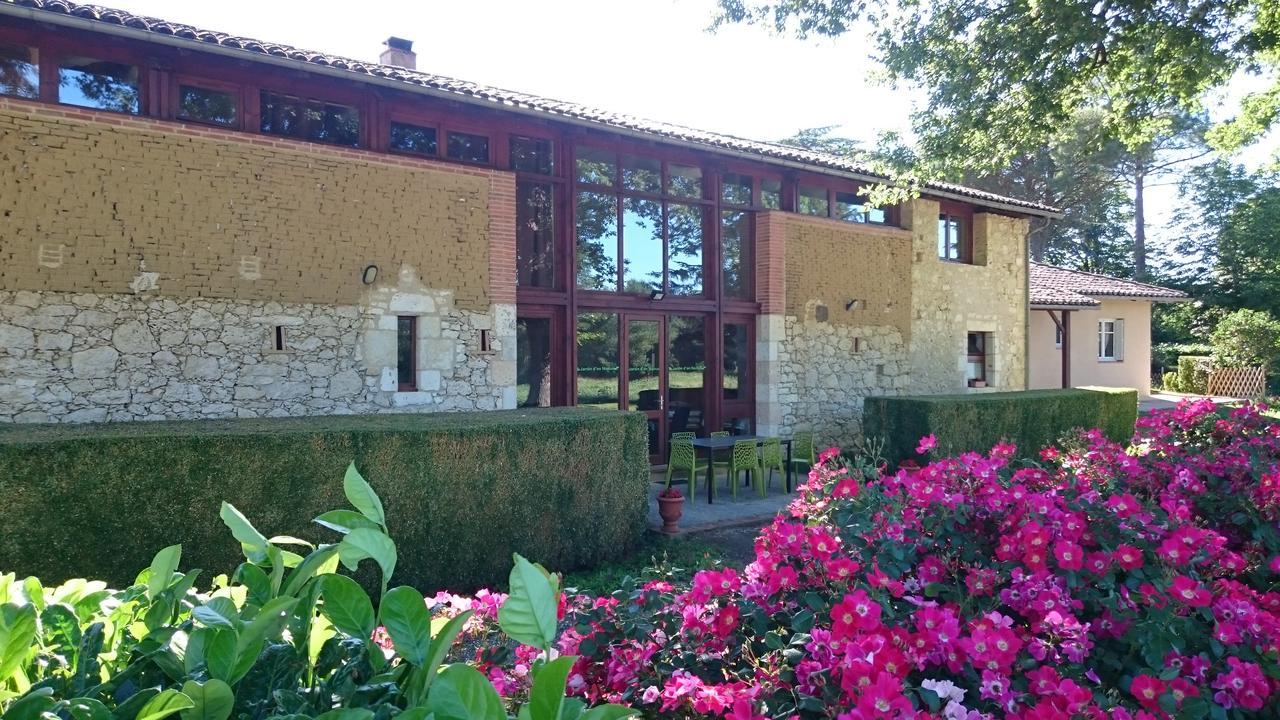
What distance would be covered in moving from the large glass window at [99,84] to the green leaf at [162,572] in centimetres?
719

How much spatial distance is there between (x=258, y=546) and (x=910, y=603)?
5.81 ft

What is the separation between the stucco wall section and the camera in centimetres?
1402

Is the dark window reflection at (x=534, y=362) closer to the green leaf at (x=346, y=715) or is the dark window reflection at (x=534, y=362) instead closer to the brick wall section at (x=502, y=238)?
the brick wall section at (x=502, y=238)

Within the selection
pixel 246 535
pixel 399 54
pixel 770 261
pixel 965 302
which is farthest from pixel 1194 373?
pixel 246 535

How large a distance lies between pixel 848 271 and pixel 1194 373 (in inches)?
822

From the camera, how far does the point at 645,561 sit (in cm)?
718

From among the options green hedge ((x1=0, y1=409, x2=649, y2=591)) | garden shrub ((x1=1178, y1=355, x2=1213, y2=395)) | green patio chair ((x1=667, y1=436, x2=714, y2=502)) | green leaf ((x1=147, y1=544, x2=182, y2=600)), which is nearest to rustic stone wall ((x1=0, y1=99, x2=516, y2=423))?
green hedge ((x1=0, y1=409, x2=649, y2=591))

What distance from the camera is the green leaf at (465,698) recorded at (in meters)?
1.11

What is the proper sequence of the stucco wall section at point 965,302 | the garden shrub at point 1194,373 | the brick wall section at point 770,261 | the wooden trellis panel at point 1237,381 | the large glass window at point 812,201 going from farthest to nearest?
the garden shrub at point 1194,373 < the wooden trellis panel at point 1237,381 < the stucco wall section at point 965,302 < the large glass window at point 812,201 < the brick wall section at point 770,261

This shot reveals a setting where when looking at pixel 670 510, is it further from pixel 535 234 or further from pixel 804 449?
pixel 535 234

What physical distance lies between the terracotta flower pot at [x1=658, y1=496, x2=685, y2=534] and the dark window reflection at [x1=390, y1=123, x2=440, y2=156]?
458 centimetres

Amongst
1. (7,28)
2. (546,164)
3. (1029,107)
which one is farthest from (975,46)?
(7,28)

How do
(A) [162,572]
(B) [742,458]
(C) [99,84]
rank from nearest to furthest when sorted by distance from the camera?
1. (A) [162,572]
2. (C) [99,84]
3. (B) [742,458]

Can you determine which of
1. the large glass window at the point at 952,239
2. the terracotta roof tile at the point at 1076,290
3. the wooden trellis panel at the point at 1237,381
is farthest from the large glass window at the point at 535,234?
the wooden trellis panel at the point at 1237,381
